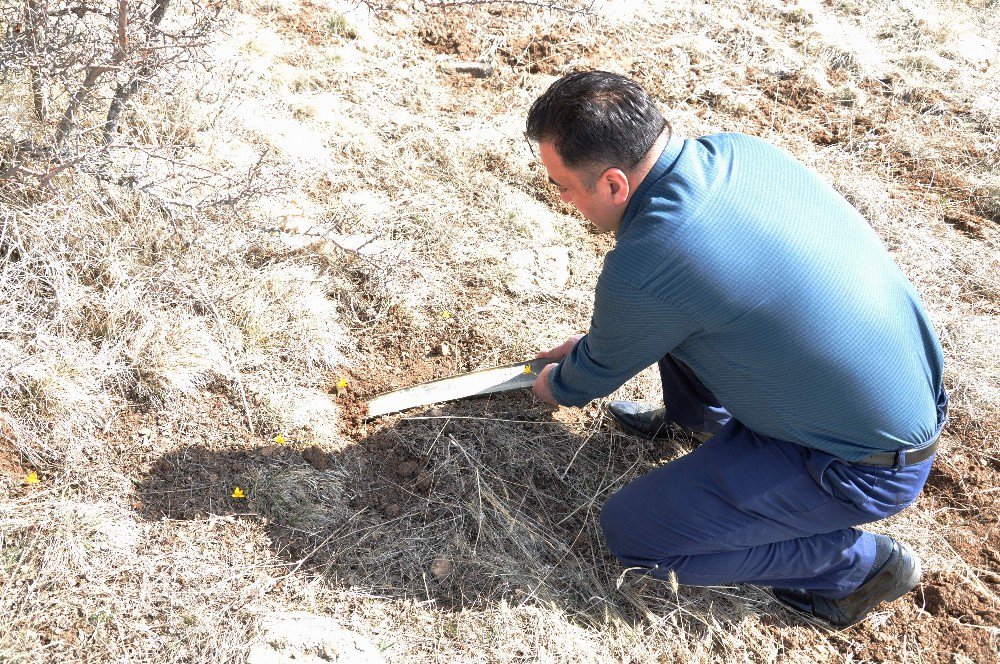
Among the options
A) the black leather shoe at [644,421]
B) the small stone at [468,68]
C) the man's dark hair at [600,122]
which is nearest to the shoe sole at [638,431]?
the black leather shoe at [644,421]

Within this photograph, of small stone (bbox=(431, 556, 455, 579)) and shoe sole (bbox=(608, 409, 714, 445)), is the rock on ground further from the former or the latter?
shoe sole (bbox=(608, 409, 714, 445))

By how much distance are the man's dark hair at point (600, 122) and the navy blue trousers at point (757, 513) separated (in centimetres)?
97

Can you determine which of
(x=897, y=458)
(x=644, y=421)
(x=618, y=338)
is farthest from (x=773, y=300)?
(x=644, y=421)

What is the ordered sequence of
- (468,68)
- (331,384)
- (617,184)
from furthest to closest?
(468,68), (331,384), (617,184)

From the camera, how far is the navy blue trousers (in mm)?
2416

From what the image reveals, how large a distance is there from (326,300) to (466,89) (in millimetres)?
1798

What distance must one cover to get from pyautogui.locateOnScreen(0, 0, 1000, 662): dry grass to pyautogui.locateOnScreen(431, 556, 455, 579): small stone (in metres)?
0.01

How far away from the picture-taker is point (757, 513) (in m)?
2.49

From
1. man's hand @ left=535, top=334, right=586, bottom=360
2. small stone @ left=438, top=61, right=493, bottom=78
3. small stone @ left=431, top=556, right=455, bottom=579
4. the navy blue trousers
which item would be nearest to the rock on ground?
small stone @ left=431, top=556, right=455, bottom=579

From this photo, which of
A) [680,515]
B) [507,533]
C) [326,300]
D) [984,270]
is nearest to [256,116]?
[326,300]

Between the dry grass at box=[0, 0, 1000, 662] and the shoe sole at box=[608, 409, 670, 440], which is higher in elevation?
the dry grass at box=[0, 0, 1000, 662]

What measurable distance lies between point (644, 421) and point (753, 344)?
3.17 feet

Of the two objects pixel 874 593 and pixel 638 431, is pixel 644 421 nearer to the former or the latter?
pixel 638 431

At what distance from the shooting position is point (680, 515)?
2.56 meters
